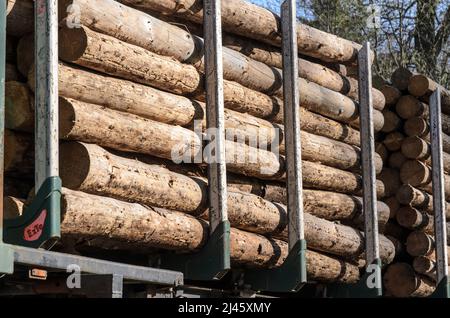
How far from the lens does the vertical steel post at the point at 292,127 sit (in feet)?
23.4

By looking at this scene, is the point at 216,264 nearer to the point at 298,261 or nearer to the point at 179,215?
the point at 179,215

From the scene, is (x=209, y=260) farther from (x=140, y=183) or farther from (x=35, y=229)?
(x=35, y=229)

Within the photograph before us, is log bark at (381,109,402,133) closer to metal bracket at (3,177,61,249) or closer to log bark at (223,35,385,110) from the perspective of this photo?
log bark at (223,35,385,110)

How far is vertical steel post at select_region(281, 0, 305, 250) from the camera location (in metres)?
7.14

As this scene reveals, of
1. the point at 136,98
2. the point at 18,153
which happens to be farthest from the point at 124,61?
the point at 18,153

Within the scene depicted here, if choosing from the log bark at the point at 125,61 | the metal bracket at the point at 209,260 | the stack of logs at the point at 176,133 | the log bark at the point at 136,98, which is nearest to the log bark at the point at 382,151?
the stack of logs at the point at 176,133

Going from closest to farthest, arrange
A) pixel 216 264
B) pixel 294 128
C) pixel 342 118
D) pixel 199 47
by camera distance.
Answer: pixel 216 264, pixel 199 47, pixel 294 128, pixel 342 118

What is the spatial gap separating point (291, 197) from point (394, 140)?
290 cm

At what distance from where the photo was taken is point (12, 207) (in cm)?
532

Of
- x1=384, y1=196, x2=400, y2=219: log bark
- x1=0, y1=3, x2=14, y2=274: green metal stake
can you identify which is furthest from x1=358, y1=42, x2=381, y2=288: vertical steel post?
x1=0, y1=3, x2=14, y2=274: green metal stake

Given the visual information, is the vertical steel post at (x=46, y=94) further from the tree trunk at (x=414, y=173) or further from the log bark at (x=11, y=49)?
the tree trunk at (x=414, y=173)
